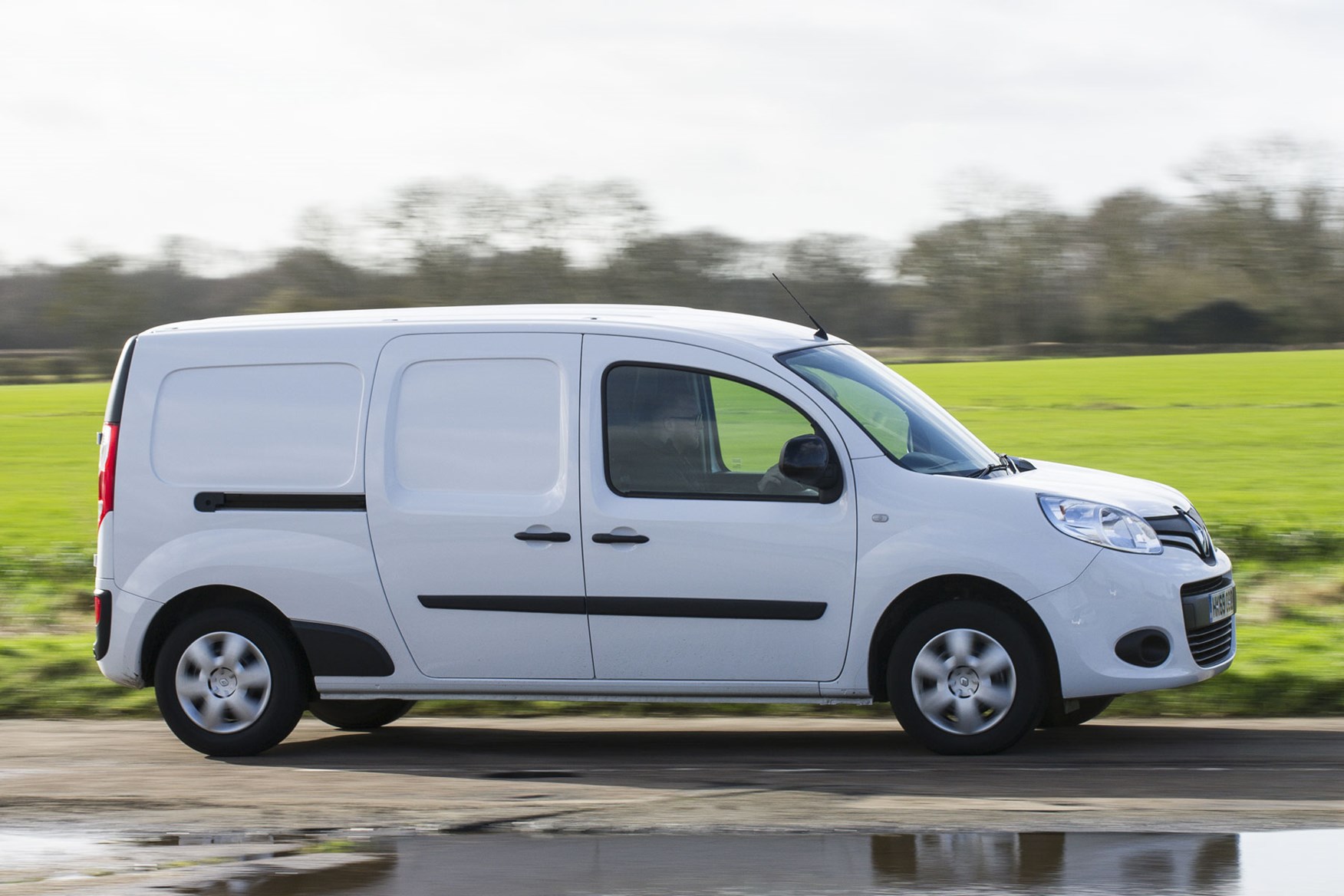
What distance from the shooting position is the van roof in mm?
6715

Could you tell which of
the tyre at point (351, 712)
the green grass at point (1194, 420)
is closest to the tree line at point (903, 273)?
the green grass at point (1194, 420)

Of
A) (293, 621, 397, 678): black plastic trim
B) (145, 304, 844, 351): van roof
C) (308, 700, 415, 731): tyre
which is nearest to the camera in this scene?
(145, 304, 844, 351): van roof

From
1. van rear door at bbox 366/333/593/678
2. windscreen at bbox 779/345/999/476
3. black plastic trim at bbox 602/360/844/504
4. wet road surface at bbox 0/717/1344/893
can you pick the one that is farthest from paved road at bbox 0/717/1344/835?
windscreen at bbox 779/345/999/476

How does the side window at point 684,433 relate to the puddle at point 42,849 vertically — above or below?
above

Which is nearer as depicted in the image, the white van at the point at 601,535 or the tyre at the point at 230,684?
the white van at the point at 601,535

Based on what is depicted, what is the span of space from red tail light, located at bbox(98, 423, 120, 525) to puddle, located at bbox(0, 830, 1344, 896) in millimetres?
2057

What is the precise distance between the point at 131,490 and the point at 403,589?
1.32 meters

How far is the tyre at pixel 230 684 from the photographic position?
6938 mm

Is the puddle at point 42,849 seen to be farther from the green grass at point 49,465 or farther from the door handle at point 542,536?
the green grass at point 49,465

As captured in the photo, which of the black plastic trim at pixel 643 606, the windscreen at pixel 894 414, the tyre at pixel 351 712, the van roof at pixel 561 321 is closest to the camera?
the black plastic trim at pixel 643 606

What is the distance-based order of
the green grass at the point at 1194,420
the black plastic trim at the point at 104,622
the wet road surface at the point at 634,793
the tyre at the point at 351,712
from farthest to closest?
the green grass at the point at 1194,420 < the tyre at the point at 351,712 < the black plastic trim at the point at 104,622 < the wet road surface at the point at 634,793

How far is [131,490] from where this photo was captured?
7031 millimetres

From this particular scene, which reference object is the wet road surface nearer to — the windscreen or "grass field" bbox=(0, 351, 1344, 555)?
the windscreen

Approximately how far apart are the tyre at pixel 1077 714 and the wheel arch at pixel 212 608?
3270mm
